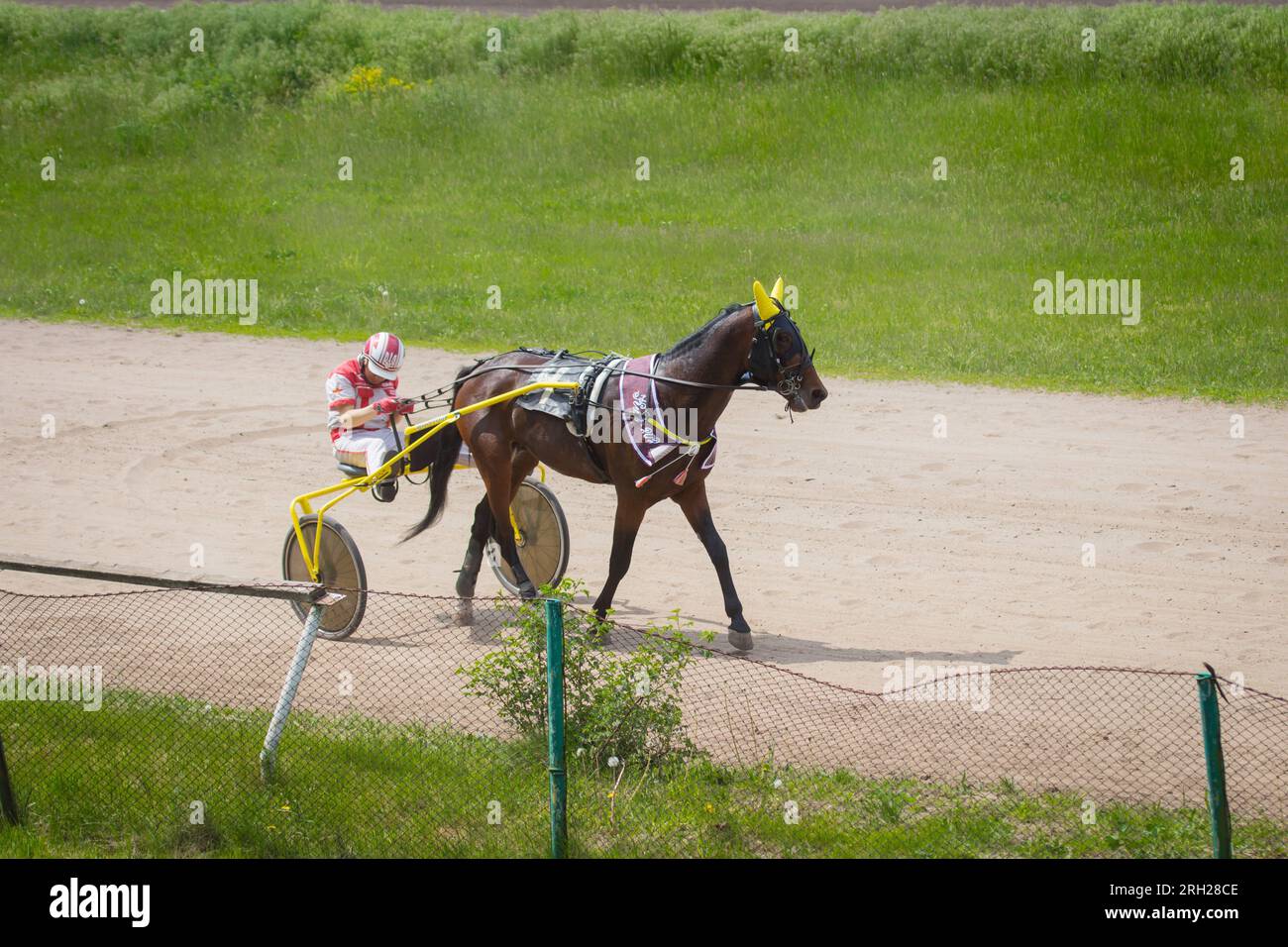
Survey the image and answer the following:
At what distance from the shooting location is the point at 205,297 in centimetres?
2039

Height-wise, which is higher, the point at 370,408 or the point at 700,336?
the point at 700,336

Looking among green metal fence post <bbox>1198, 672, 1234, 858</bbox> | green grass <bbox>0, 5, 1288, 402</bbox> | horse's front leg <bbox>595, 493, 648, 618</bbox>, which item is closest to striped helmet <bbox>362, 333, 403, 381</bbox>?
horse's front leg <bbox>595, 493, 648, 618</bbox>

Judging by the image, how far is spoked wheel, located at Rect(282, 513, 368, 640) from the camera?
9.59m

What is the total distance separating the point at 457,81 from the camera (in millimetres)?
26922

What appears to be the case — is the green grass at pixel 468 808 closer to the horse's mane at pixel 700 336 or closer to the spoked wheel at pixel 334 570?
the spoked wheel at pixel 334 570

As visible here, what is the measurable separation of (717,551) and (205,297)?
13.0m

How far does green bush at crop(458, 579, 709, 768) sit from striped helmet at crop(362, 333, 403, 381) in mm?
2901

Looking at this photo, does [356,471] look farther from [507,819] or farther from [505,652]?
[507,819]

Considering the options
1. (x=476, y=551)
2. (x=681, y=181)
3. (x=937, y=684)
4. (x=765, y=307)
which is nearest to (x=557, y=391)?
(x=476, y=551)

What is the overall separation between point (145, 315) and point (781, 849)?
14877mm

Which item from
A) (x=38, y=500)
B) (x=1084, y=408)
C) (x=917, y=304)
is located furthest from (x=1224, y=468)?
(x=38, y=500)
